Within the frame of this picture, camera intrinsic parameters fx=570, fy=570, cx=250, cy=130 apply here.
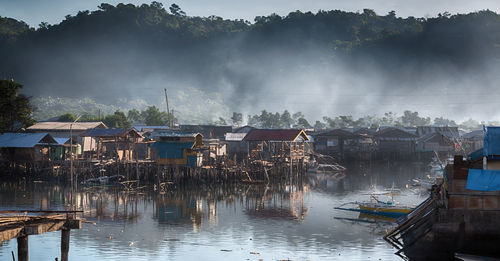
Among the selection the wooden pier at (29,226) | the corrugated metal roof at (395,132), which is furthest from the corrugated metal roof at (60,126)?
the wooden pier at (29,226)

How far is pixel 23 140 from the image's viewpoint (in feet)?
152

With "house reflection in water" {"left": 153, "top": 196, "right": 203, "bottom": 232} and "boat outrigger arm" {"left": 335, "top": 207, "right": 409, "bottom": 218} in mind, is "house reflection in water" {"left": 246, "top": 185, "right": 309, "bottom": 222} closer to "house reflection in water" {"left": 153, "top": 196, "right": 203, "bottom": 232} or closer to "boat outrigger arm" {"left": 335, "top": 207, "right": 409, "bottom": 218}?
"house reflection in water" {"left": 153, "top": 196, "right": 203, "bottom": 232}

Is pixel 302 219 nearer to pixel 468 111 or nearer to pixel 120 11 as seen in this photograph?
pixel 468 111

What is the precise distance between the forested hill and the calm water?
12634cm

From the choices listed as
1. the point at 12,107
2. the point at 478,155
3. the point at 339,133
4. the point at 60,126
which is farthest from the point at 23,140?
the point at 478,155

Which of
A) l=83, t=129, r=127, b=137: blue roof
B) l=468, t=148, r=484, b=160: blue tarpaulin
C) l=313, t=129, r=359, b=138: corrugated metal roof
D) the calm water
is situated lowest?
the calm water

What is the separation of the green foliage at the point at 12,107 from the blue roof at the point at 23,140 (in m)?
2.67

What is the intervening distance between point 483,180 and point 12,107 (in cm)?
4226

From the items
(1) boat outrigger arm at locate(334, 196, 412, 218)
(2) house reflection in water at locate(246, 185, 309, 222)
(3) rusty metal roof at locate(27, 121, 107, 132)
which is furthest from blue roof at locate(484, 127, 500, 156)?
(3) rusty metal roof at locate(27, 121, 107, 132)

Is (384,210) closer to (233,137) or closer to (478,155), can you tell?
(478,155)

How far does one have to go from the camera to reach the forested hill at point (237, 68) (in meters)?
169

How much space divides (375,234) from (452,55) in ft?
517

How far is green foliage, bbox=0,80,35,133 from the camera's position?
161 feet

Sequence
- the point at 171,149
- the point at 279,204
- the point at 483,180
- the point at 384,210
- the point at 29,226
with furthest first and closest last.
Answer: the point at 171,149, the point at 279,204, the point at 384,210, the point at 483,180, the point at 29,226
